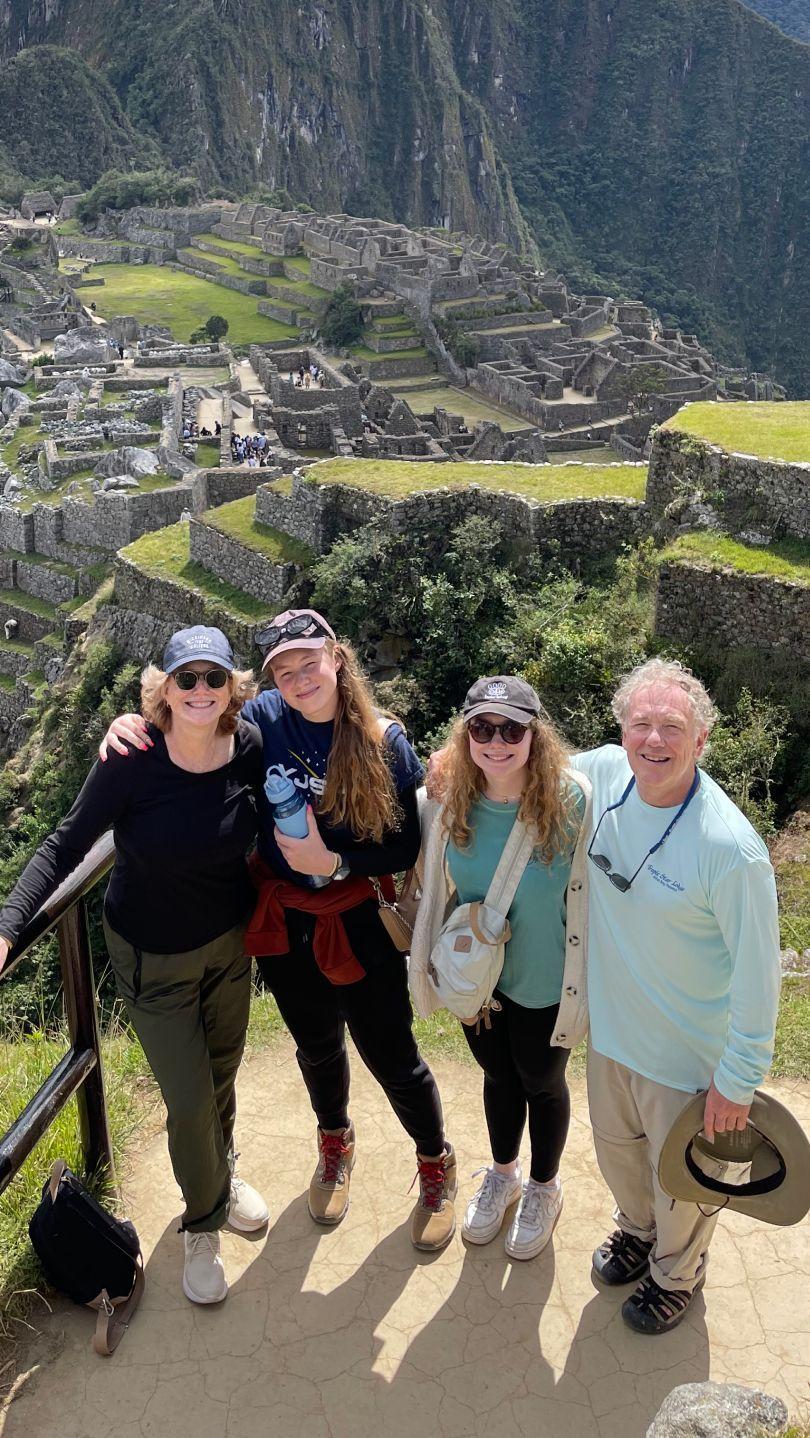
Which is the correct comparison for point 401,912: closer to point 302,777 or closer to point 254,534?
point 302,777

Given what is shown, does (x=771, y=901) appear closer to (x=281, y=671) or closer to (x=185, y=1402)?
(x=281, y=671)

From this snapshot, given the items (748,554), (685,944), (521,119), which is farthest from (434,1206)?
(521,119)

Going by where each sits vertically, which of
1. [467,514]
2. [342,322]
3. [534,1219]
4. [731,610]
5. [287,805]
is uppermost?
[287,805]

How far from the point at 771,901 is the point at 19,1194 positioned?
2.40m

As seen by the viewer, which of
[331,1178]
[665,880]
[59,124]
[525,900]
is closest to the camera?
[665,880]

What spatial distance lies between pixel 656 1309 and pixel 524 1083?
72 centimetres

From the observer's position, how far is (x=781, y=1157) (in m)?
3.12

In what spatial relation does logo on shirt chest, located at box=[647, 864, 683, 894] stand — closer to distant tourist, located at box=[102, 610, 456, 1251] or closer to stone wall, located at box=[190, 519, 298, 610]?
distant tourist, located at box=[102, 610, 456, 1251]

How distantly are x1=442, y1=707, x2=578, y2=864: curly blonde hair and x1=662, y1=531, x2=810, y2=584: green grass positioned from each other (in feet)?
20.4

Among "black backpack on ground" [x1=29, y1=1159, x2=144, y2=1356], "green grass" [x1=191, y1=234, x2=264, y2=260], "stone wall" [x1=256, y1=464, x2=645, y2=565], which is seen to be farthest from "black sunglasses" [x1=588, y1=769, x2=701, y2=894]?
"green grass" [x1=191, y1=234, x2=264, y2=260]

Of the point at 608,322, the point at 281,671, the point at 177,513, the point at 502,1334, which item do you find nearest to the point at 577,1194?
the point at 502,1334

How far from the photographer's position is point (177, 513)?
789 inches

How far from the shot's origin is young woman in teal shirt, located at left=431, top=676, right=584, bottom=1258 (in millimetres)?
3281

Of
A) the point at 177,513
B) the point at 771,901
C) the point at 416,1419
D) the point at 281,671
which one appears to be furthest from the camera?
the point at 177,513
